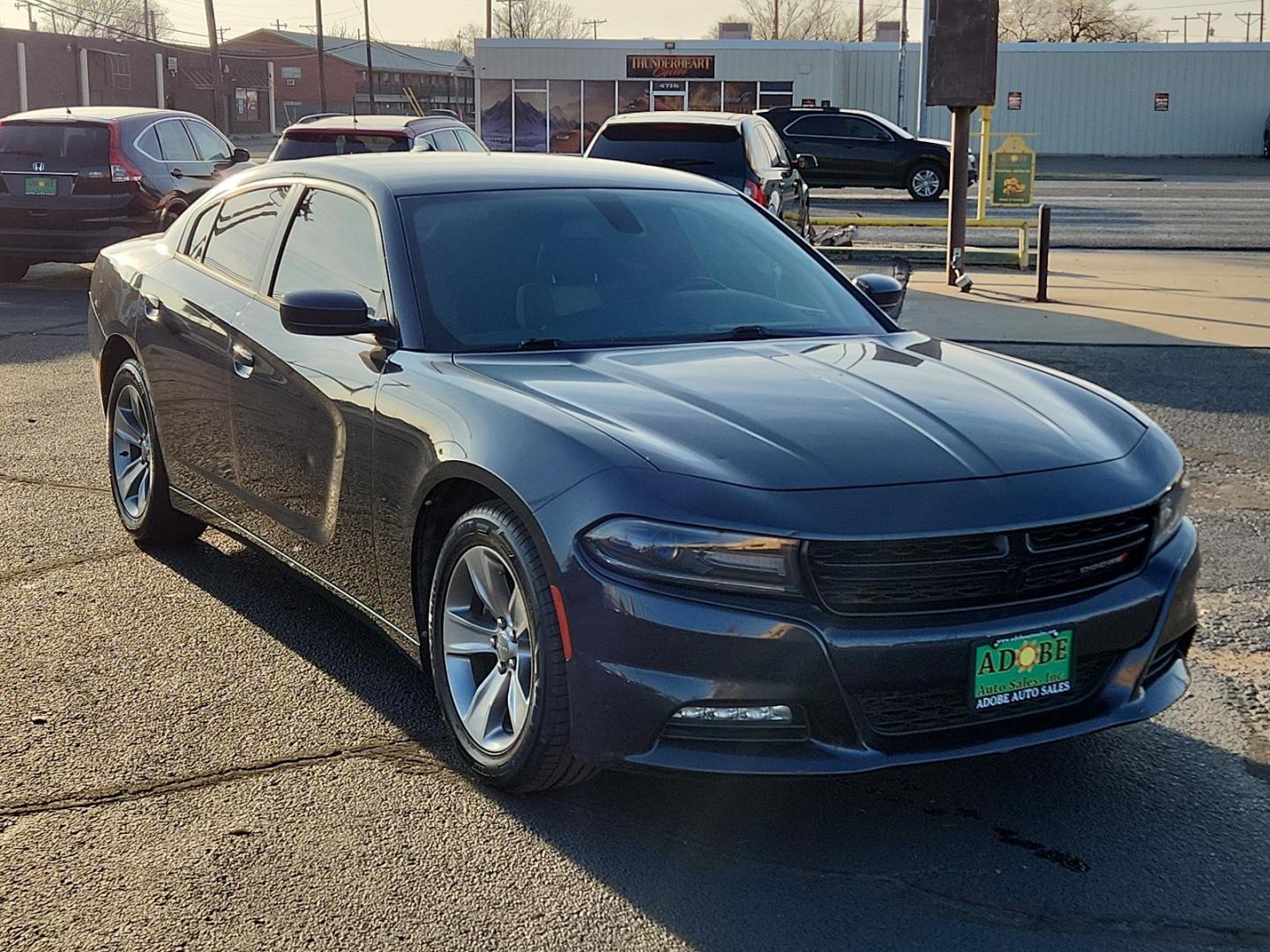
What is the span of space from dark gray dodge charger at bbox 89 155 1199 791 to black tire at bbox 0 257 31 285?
39.0 feet

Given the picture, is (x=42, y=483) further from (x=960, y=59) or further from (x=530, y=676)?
(x=960, y=59)

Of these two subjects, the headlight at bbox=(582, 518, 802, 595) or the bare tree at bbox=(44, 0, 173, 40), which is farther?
the bare tree at bbox=(44, 0, 173, 40)

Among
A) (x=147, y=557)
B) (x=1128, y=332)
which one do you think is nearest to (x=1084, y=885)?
(x=147, y=557)

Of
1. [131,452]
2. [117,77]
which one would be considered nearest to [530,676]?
[131,452]

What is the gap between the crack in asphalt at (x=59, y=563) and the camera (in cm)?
588

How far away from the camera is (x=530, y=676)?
3.76 meters

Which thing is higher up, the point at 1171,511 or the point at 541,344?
the point at 541,344

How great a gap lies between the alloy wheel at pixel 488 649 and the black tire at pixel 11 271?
544 inches

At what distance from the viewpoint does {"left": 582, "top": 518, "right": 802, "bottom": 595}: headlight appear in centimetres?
338

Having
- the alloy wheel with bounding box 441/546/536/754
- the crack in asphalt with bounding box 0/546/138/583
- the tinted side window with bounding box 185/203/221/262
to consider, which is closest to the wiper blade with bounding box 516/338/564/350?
the alloy wheel with bounding box 441/546/536/754

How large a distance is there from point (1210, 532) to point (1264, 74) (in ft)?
167

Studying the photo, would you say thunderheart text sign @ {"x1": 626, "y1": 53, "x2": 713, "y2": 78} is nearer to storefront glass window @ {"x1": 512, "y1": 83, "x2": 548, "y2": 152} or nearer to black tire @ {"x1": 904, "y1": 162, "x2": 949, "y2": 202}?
storefront glass window @ {"x1": 512, "y1": 83, "x2": 548, "y2": 152}

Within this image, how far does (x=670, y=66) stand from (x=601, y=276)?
4489 cm

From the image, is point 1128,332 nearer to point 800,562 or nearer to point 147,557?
point 147,557
